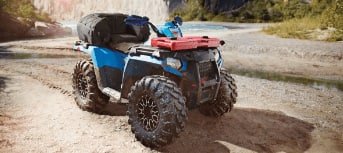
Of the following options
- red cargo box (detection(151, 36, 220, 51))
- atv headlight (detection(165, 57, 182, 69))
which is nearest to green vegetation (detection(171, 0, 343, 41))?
red cargo box (detection(151, 36, 220, 51))

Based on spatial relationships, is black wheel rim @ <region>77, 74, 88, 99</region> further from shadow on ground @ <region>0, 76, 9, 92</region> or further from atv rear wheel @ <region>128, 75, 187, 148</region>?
shadow on ground @ <region>0, 76, 9, 92</region>

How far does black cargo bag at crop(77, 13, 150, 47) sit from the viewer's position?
15.0ft

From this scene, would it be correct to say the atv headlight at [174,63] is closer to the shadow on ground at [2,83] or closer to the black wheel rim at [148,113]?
the black wheel rim at [148,113]

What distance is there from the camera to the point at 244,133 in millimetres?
4293

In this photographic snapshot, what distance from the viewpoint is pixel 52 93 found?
6.11m

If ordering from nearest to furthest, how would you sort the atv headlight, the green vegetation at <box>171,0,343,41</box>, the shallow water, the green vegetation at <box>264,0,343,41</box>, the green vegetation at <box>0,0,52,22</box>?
the atv headlight < the shallow water < the green vegetation at <box>264,0,343,41</box> < the green vegetation at <box>0,0,52,22</box> < the green vegetation at <box>171,0,343,41</box>

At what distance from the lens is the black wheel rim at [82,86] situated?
5016 millimetres

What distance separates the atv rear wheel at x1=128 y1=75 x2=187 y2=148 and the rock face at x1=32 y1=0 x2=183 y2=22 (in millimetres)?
44898

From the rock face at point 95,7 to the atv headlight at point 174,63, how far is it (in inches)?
1772

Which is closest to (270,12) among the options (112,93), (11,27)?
(11,27)

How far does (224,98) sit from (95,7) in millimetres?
48598

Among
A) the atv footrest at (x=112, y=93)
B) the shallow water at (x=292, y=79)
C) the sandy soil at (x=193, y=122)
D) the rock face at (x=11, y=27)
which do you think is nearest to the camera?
the sandy soil at (x=193, y=122)

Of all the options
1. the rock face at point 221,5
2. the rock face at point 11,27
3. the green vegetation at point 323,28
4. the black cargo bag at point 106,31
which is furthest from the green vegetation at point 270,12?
the rock face at point 11,27

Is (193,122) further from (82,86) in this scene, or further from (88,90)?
(82,86)
